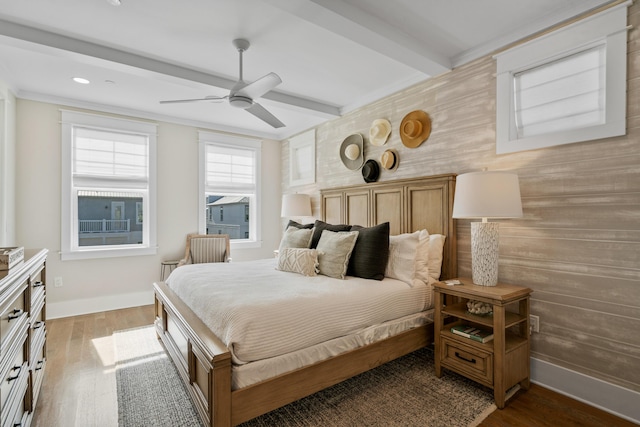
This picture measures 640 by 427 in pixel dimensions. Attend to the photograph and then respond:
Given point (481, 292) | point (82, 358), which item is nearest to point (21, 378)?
point (82, 358)

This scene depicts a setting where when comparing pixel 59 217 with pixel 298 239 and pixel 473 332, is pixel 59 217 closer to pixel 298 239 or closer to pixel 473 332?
pixel 298 239

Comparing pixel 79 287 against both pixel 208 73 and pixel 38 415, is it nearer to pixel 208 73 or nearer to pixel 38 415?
pixel 38 415

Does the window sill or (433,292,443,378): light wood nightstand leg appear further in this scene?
the window sill

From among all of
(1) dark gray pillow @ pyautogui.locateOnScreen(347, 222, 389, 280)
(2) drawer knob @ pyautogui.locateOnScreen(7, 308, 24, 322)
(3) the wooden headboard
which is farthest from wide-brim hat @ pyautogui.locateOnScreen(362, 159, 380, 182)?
(2) drawer knob @ pyautogui.locateOnScreen(7, 308, 24, 322)

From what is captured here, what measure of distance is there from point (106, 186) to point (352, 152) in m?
3.31

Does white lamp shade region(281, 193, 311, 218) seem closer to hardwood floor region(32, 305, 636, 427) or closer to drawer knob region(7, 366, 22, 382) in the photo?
hardwood floor region(32, 305, 636, 427)

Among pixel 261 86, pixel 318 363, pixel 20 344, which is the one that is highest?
pixel 261 86

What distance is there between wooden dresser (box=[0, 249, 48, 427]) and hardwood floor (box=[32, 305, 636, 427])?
159 millimetres

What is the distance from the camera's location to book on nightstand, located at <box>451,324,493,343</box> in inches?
87.6

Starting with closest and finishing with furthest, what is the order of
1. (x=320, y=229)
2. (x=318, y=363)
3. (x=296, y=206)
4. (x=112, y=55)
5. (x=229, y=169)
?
(x=318, y=363) → (x=112, y=55) → (x=320, y=229) → (x=296, y=206) → (x=229, y=169)

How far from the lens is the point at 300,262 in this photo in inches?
114

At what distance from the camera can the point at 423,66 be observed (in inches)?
114

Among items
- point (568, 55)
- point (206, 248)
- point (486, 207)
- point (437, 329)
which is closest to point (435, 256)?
point (437, 329)

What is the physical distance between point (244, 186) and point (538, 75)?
13.9 feet
